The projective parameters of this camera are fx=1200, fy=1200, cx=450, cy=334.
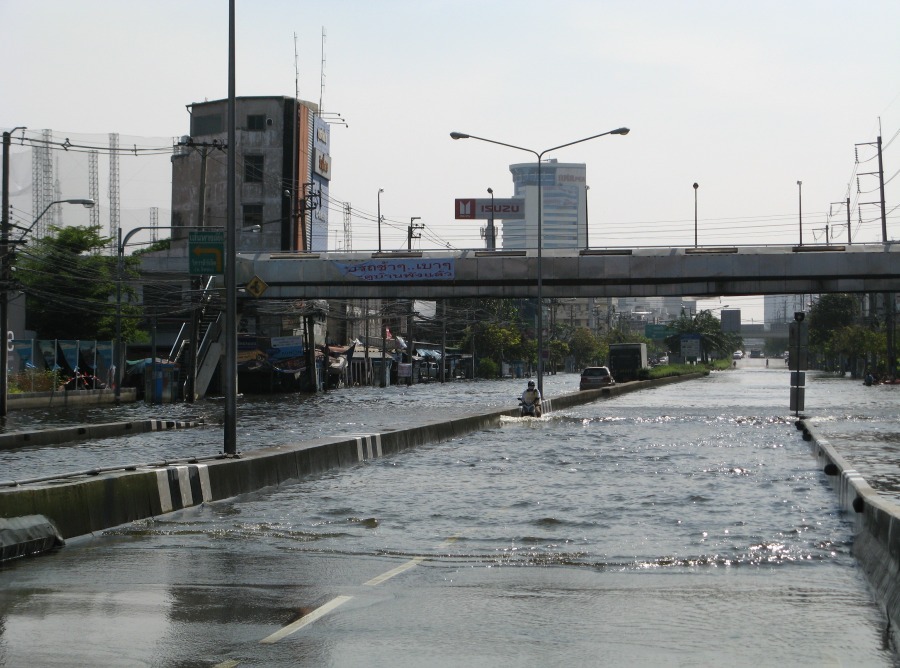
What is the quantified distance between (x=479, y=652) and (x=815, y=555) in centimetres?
533

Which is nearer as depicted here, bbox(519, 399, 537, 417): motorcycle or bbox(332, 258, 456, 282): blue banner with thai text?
bbox(519, 399, 537, 417): motorcycle

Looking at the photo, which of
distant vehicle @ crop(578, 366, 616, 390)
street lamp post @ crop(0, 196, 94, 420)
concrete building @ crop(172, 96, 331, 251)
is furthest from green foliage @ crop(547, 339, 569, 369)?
street lamp post @ crop(0, 196, 94, 420)

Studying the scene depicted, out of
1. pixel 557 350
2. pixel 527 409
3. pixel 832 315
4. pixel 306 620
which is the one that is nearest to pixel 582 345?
pixel 557 350

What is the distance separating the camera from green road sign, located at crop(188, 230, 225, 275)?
20.6 metres

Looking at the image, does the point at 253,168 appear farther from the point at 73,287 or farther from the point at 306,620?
the point at 306,620

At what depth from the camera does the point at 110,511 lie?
12922 mm

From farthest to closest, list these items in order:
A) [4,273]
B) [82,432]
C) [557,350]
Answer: [557,350], [4,273], [82,432]

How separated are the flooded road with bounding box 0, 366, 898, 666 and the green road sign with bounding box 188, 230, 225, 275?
13.5 ft

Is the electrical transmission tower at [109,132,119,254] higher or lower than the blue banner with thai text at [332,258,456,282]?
higher

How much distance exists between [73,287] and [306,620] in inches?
2767

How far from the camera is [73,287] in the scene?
74.4 metres

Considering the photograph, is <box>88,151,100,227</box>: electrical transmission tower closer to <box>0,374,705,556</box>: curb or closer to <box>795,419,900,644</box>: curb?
<box>0,374,705,556</box>: curb

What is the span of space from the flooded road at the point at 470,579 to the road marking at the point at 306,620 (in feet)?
0.09

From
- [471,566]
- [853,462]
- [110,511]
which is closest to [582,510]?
[471,566]
